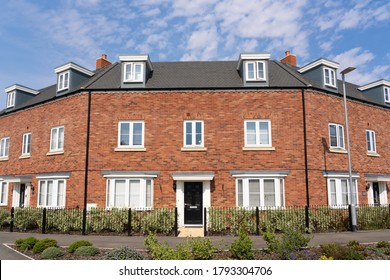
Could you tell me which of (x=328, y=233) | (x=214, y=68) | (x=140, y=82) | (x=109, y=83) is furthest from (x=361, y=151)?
(x=109, y=83)

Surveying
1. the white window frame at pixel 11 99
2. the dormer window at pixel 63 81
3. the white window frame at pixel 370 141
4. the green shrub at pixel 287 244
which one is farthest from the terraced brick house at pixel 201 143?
the green shrub at pixel 287 244

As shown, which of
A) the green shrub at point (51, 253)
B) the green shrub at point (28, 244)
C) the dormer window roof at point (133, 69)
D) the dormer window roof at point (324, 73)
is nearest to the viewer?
the green shrub at point (51, 253)

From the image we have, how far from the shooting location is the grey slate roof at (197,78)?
1764cm

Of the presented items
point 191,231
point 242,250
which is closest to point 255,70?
point 191,231

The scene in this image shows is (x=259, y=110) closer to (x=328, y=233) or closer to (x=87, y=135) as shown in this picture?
(x=328, y=233)

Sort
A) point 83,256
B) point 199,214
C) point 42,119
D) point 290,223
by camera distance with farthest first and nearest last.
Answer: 1. point 42,119
2. point 199,214
3. point 290,223
4. point 83,256

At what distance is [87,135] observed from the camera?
17.1m

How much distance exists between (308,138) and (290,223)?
16.0 feet

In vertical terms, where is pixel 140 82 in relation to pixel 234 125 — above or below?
above

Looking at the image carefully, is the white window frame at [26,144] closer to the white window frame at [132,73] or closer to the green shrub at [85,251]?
the white window frame at [132,73]

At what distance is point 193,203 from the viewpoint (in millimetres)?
16453

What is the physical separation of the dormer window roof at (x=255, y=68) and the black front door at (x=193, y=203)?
6.46m

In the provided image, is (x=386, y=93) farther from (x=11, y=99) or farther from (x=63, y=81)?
(x=11, y=99)

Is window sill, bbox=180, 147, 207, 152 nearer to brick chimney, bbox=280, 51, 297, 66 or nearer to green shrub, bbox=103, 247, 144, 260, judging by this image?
green shrub, bbox=103, 247, 144, 260
